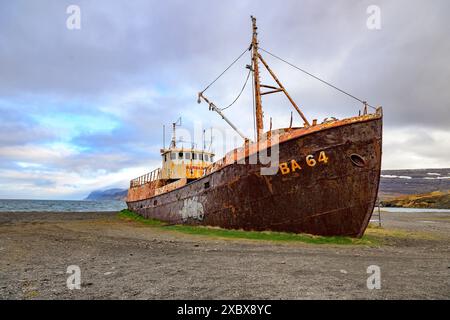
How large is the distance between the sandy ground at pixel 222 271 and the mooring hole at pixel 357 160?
257 centimetres

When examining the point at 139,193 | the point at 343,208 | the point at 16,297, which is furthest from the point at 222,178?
the point at 139,193

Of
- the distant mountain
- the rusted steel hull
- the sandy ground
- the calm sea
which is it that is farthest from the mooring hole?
the distant mountain

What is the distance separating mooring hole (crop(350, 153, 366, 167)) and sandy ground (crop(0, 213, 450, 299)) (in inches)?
101

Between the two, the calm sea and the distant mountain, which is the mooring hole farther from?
the distant mountain

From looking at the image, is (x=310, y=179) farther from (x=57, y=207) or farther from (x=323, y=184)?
(x=57, y=207)

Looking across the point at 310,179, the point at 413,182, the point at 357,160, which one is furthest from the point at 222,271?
the point at 413,182

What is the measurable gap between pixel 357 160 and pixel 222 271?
21.5 feet

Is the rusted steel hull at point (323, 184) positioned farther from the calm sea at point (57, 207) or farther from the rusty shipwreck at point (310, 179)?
the calm sea at point (57, 207)

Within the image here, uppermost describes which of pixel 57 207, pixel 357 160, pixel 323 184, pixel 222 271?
pixel 357 160

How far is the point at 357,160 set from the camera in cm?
1076

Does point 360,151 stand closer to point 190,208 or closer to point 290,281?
point 290,281

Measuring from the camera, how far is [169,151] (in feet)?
71.7

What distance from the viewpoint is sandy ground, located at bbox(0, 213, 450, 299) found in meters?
4.85

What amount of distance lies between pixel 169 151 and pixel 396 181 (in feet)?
453
